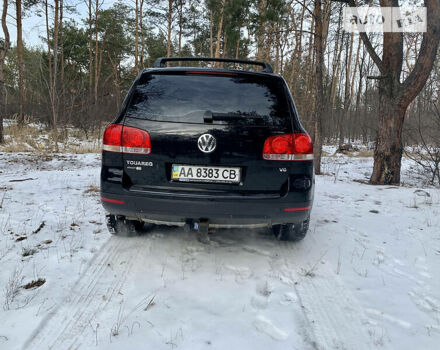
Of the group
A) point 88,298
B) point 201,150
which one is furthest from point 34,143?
point 201,150

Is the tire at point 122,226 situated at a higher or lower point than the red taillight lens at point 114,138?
lower

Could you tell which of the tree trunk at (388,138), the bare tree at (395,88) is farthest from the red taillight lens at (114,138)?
the tree trunk at (388,138)

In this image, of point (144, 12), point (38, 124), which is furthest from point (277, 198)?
point (144, 12)

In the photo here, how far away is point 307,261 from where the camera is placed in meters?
2.69

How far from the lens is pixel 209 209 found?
2.23 m

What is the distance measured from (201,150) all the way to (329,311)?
151 centimetres

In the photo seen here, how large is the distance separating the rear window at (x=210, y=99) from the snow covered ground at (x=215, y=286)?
4.29ft

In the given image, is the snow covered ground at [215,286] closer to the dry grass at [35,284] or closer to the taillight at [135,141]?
the dry grass at [35,284]

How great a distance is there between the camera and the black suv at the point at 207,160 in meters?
2.24

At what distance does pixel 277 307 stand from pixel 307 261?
0.84m

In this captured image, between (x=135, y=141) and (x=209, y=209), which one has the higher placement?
(x=135, y=141)

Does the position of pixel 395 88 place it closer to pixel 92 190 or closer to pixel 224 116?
pixel 224 116

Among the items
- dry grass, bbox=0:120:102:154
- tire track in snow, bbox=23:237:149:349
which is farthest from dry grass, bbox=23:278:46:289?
dry grass, bbox=0:120:102:154

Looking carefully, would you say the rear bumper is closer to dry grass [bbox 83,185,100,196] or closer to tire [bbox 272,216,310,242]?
tire [bbox 272,216,310,242]
